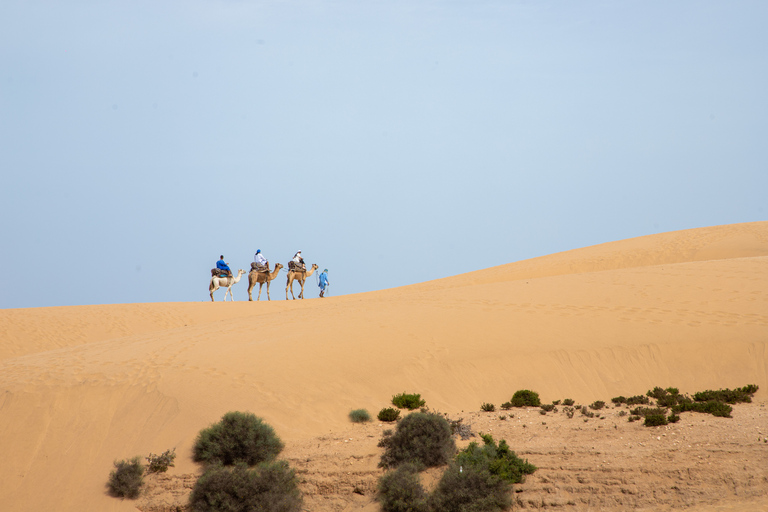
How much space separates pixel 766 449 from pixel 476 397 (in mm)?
6877

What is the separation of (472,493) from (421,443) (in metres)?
1.55

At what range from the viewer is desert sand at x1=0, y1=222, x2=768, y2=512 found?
10.7 metres

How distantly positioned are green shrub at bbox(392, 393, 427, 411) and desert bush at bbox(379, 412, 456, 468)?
2783 millimetres

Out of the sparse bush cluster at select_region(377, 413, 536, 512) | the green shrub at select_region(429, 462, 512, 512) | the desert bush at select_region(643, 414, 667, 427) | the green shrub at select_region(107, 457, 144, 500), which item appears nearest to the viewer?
the green shrub at select_region(429, 462, 512, 512)

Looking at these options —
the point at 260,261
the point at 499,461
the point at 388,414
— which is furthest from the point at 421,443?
the point at 260,261

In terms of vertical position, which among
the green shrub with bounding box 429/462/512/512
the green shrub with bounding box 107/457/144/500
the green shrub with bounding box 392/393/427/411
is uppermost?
the green shrub with bounding box 392/393/427/411

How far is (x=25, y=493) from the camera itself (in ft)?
42.4

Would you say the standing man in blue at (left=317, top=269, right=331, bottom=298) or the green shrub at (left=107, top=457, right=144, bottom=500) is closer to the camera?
the green shrub at (left=107, top=457, right=144, bottom=500)

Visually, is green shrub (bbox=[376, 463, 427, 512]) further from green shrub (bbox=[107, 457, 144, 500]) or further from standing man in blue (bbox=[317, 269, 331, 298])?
standing man in blue (bbox=[317, 269, 331, 298])

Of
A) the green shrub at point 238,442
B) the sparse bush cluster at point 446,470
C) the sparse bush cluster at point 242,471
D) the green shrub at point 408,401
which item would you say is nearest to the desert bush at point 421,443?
the sparse bush cluster at point 446,470

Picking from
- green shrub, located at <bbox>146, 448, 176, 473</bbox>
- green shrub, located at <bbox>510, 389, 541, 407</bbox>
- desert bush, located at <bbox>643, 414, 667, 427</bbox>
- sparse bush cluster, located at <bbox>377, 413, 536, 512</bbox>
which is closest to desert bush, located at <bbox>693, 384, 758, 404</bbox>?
desert bush, located at <bbox>643, 414, 667, 427</bbox>

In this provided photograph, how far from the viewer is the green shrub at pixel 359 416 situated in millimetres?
14430

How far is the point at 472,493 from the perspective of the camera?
10.4 metres

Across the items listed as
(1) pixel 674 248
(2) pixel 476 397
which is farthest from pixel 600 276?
(1) pixel 674 248
